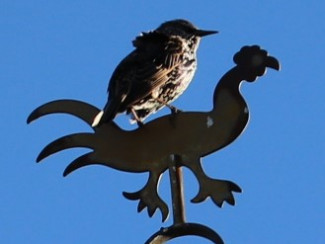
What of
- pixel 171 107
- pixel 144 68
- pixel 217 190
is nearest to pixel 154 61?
pixel 144 68

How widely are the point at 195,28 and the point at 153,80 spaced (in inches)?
19.8

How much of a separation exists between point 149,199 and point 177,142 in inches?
5.7

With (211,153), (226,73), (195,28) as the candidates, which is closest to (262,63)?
(226,73)

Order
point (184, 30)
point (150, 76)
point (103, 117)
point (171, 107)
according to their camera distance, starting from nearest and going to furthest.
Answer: point (103, 117) < point (171, 107) < point (150, 76) < point (184, 30)

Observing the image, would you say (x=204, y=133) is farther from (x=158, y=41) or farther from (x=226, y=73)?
(x=158, y=41)

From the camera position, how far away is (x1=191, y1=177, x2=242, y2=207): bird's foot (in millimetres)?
2404

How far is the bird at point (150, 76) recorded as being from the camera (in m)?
2.94

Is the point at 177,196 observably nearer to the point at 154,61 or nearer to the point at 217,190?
the point at 217,190

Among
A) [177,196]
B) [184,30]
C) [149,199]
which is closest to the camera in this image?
[177,196]

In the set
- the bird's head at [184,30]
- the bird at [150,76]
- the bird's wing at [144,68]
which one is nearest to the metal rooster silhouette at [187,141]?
the bird at [150,76]

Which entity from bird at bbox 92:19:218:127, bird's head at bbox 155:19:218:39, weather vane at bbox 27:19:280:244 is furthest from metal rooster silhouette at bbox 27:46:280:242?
bird's head at bbox 155:19:218:39

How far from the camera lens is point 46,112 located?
2662 millimetres

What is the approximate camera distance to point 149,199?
97.1 inches

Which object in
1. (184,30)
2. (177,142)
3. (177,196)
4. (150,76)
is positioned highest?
(184,30)
